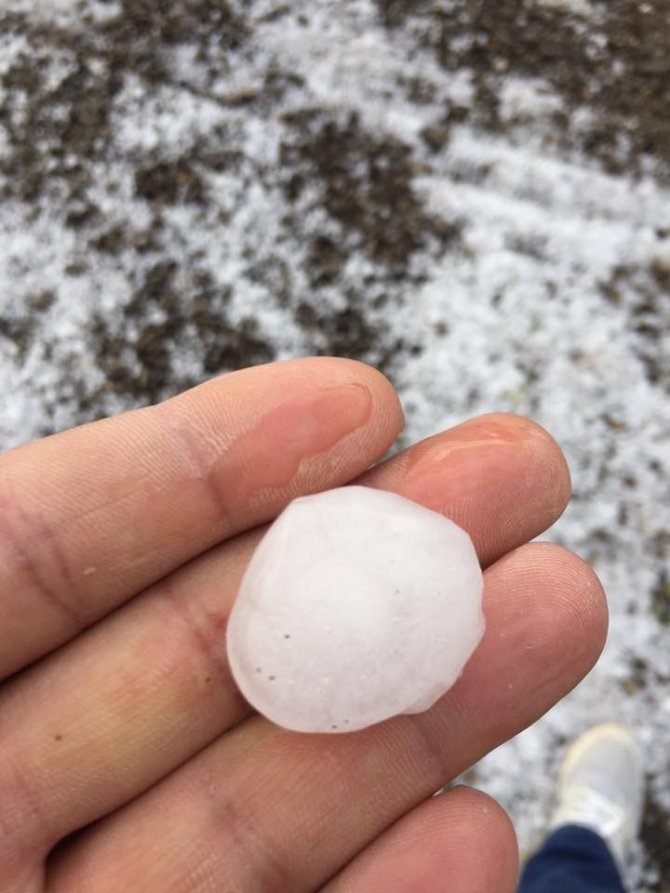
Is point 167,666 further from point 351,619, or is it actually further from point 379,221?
point 379,221

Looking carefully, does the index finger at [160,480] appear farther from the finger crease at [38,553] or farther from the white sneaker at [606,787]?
the white sneaker at [606,787]

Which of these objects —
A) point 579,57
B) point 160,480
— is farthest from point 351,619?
point 579,57

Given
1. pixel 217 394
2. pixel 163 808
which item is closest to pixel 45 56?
pixel 217 394

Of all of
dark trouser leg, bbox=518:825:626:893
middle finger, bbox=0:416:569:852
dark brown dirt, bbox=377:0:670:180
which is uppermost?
dark brown dirt, bbox=377:0:670:180

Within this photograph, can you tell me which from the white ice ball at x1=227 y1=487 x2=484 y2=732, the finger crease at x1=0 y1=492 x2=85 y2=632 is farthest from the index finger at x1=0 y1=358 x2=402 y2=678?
the white ice ball at x1=227 y1=487 x2=484 y2=732

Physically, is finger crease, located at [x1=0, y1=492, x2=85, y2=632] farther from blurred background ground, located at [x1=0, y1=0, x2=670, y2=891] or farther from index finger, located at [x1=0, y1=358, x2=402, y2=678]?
blurred background ground, located at [x1=0, y1=0, x2=670, y2=891]
